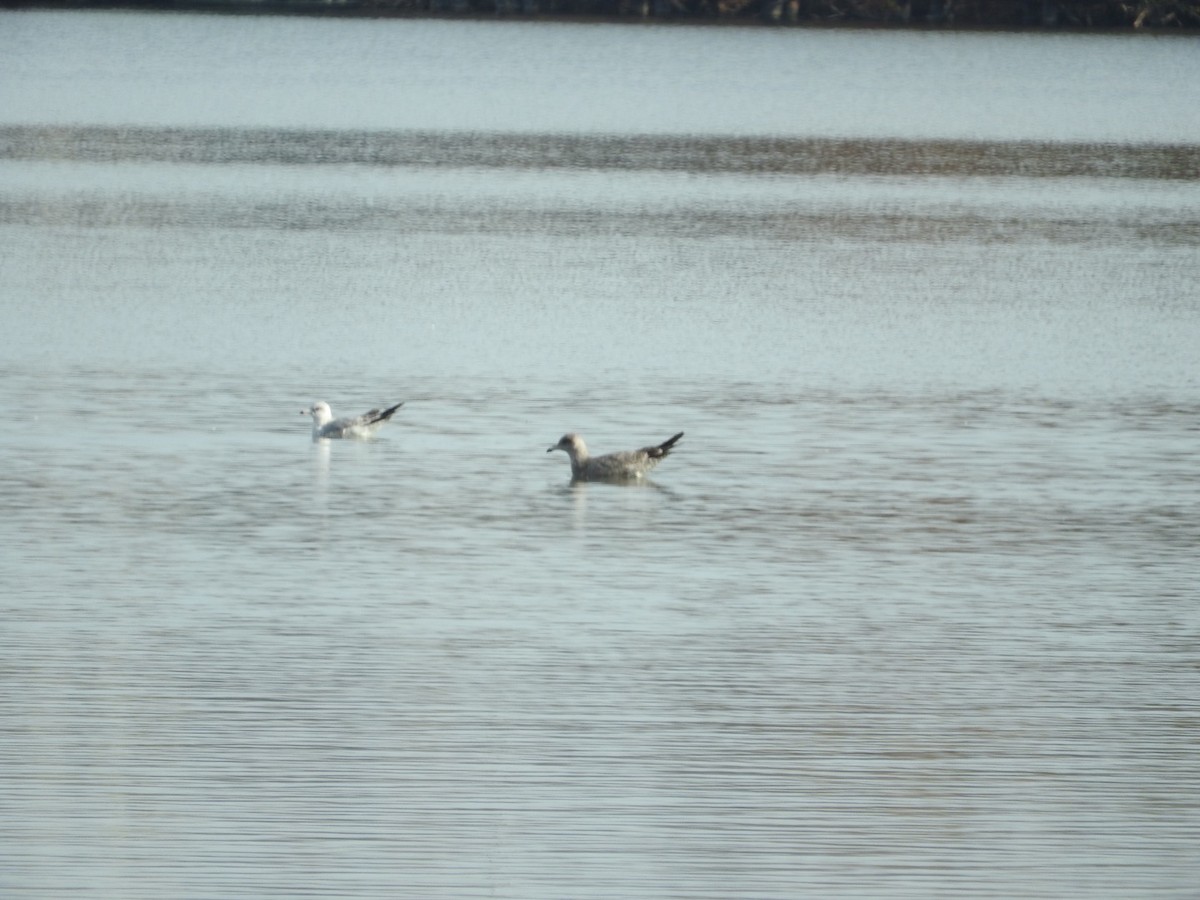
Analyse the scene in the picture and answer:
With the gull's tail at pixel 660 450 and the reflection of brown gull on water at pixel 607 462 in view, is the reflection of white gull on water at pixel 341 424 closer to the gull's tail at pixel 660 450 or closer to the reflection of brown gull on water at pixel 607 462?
the reflection of brown gull on water at pixel 607 462

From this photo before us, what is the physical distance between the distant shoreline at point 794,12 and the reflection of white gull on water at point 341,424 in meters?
64.4

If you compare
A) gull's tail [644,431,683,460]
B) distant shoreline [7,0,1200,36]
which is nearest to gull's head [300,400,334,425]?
gull's tail [644,431,683,460]

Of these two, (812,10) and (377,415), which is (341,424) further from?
(812,10)

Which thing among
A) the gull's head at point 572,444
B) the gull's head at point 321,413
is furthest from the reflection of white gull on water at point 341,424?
the gull's head at point 572,444

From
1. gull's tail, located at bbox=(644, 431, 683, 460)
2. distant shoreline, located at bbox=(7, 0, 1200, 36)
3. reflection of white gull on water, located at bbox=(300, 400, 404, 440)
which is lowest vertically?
distant shoreline, located at bbox=(7, 0, 1200, 36)

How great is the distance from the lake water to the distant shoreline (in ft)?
171

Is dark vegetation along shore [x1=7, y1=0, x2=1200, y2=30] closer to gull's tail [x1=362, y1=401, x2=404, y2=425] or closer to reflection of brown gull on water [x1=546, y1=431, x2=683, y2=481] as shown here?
gull's tail [x1=362, y1=401, x2=404, y2=425]

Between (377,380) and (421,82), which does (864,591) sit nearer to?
(377,380)

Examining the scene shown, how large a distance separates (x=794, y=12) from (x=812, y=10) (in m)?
0.95

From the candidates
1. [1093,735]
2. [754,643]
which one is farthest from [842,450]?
[1093,735]

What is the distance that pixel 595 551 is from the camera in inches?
401

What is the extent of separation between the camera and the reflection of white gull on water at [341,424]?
12.4 m

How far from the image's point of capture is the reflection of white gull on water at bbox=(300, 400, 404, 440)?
12445mm

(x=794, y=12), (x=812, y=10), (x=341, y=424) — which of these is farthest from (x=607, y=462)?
(x=812, y=10)
